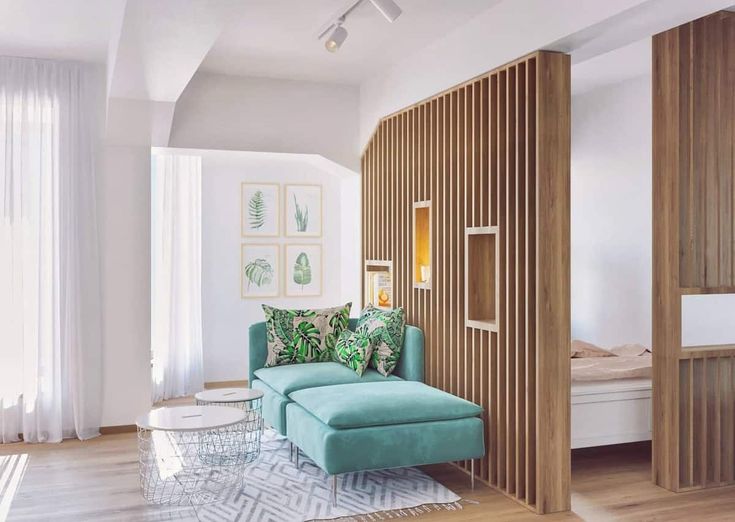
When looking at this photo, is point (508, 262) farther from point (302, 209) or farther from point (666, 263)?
point (302, 209)

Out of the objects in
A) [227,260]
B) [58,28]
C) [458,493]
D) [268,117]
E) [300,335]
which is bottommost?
[458,493]

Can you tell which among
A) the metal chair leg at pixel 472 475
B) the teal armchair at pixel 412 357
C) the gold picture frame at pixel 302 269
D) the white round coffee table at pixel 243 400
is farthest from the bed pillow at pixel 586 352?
the gold picture frame at pixel 302 269

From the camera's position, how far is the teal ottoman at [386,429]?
3918 mm

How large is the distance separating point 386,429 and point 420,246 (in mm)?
1690

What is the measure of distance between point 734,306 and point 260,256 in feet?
13.8

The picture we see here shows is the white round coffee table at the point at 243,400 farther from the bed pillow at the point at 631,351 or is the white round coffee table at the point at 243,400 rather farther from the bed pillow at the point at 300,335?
the bed pillow at the point at 631,351

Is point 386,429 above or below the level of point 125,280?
below

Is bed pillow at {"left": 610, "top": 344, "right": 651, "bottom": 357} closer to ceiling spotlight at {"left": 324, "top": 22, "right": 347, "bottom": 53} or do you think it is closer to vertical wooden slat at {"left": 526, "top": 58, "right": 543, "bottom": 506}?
vertical wooden slat at {"left": 526, "top": 58, "right": 543, "bottom": 506}

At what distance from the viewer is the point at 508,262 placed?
410cm

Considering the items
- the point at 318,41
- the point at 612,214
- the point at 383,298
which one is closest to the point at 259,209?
the point at 383,298

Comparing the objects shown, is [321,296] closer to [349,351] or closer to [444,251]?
[349,351]

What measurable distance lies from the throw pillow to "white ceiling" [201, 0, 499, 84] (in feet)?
6.39

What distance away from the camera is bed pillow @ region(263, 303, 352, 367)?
5402 mm

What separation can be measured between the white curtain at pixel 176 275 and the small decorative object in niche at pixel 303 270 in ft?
3.12
